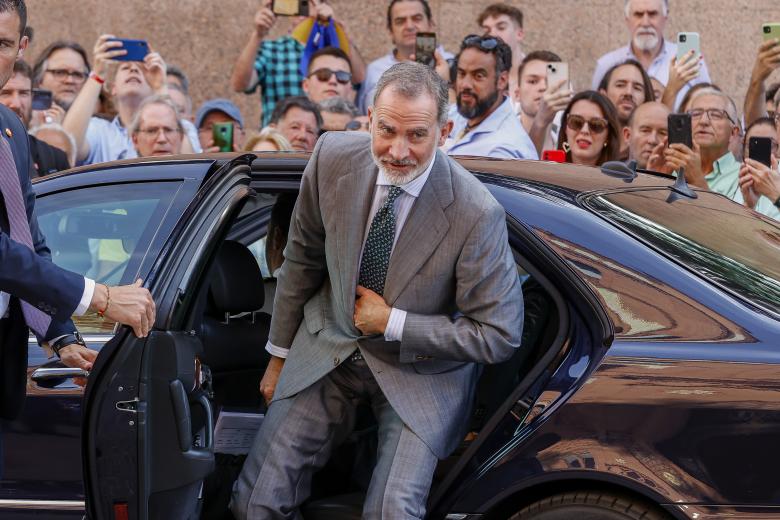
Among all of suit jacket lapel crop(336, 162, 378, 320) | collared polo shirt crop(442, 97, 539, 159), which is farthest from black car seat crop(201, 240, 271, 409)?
collared polo shirt crop(442, 97, 539, 159)

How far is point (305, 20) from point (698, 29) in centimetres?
372

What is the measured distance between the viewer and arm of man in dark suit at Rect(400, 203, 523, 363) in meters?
3.43

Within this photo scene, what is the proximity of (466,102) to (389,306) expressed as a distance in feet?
10.4

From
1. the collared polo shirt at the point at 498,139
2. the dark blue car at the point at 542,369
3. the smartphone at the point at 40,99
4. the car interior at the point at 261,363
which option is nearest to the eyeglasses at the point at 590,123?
the collared polo shirt at the point at 498,139

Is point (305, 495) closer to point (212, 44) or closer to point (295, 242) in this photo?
point (295, 242)

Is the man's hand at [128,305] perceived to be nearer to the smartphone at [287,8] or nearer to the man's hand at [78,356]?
the man's hand at [78,356]

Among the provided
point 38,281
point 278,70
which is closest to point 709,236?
point 38,281

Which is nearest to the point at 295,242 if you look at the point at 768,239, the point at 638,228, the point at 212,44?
the point at 638,228

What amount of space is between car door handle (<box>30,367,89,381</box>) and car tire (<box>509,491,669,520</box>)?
1367mm

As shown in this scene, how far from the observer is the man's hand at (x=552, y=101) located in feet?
22.3

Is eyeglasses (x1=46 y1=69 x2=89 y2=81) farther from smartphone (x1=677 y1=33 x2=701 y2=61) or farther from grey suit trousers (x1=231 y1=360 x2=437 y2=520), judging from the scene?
grey suit trousers (x1=231 y1=360 x2=437 y2=520)

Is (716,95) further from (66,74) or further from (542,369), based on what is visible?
(66,74)

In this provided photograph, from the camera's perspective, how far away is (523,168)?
3910 mm

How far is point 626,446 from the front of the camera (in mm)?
3203
